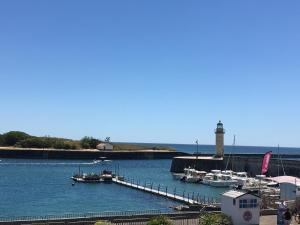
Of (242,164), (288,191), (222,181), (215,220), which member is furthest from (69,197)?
(242,164)

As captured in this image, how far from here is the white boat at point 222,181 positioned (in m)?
88.0

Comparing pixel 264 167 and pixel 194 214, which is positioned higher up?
pixel 264 167

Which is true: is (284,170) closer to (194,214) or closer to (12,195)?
(12,195)

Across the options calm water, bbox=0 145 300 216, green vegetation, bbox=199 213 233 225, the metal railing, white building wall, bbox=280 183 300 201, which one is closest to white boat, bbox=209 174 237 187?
calm water, bbox=0 145 300 216

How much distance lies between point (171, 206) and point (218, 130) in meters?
63.7

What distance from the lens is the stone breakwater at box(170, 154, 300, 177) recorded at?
92312 mm

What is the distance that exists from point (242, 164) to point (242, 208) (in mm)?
78251

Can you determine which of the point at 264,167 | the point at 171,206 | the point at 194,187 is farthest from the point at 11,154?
the point at 264,167

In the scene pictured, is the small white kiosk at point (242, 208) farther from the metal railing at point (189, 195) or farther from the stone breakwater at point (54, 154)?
the stone breakwater at point (54, 154)

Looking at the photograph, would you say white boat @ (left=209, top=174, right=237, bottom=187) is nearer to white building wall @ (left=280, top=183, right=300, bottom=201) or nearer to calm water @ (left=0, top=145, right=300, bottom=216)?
calm water @ (left=0, top=145, right=300, bottom=216)

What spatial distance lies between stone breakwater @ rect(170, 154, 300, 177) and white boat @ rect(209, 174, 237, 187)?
10.1 meters

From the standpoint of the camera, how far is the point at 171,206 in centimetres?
5744

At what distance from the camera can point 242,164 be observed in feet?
353

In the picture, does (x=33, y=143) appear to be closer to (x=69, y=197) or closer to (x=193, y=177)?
(x=193, y=177)
